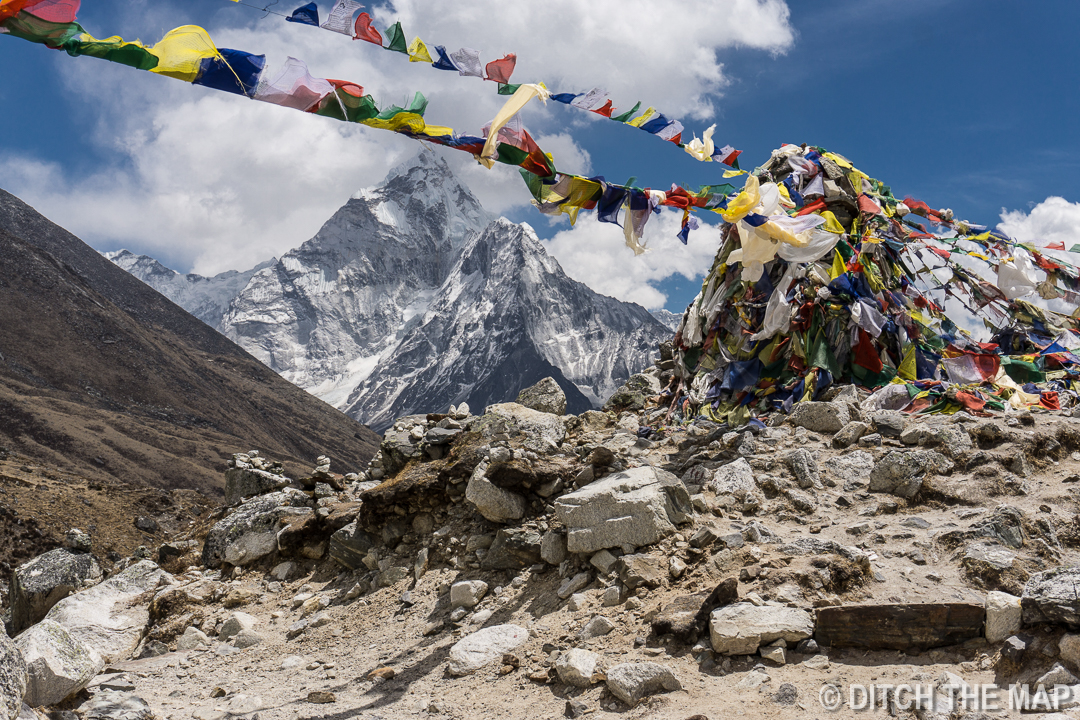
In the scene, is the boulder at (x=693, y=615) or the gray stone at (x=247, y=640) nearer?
the boulder at (x=693, y=615)

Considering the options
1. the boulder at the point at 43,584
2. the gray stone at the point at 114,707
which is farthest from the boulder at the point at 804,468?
the boulder at the point at 43,584

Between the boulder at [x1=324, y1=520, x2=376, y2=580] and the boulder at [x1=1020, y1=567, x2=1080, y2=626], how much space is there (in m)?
6.43

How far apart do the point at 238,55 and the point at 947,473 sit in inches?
297

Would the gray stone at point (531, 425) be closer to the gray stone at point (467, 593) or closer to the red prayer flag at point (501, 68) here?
the gray stone at point (467, 593)

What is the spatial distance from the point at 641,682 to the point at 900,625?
67.8 inches

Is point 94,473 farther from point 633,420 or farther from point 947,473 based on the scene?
point 947,473

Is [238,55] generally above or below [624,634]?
above

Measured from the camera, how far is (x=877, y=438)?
290 inches

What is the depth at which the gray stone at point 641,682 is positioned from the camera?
13.9 feet

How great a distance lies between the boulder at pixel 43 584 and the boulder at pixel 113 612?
103 cm

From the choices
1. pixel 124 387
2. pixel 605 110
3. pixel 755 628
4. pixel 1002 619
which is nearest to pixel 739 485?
pixel 755 628

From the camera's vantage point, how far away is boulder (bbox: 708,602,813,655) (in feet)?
14.5

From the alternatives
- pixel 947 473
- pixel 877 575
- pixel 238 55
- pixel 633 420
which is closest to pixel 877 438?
pixel 947 473

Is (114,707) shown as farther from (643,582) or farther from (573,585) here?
(643,582)
